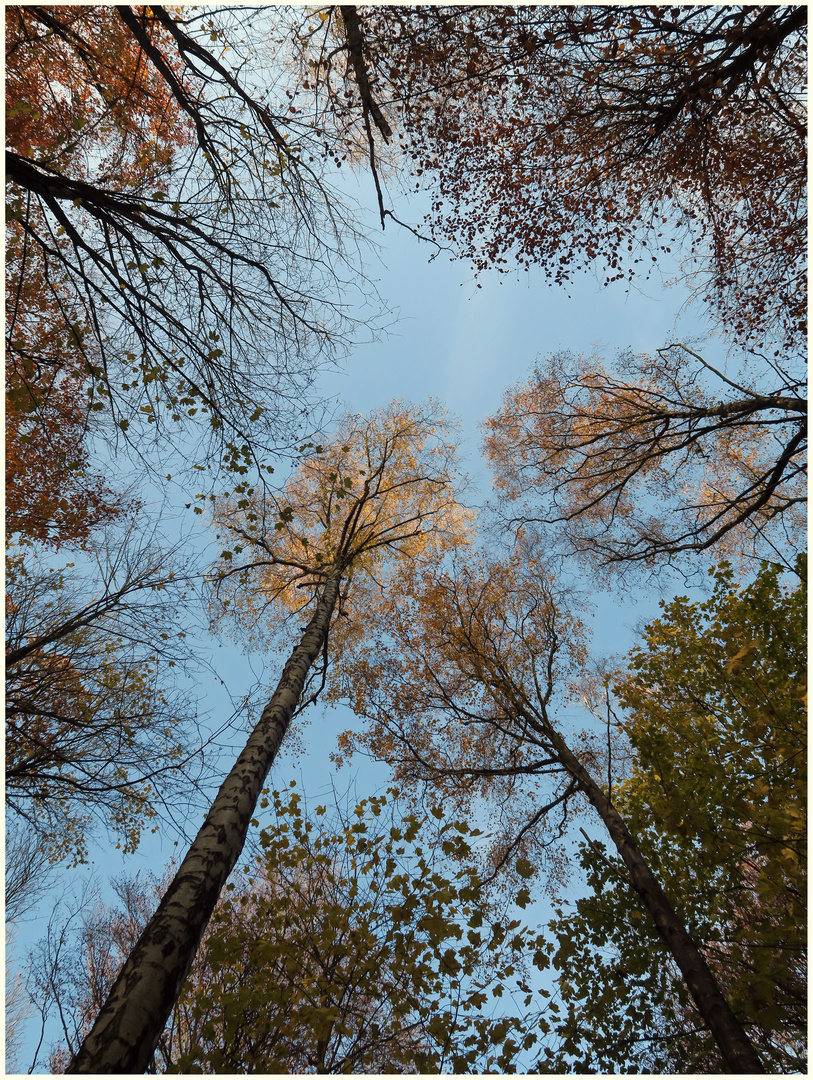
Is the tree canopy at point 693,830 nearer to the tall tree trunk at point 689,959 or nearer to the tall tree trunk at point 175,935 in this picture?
the tall tree trunk at point 689,959

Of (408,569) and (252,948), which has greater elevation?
(408,569)

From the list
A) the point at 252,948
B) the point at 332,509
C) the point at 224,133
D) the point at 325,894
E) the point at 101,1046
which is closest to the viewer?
the point at 101,1046

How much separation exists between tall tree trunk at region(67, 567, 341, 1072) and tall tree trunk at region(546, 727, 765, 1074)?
4.28 m

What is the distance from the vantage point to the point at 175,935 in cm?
260

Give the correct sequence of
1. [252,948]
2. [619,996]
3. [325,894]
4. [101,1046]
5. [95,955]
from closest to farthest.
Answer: [101,1046], [252,948], [325,894], [619,996], [95,955]

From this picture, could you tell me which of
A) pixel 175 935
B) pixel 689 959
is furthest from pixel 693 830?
pixel 175 935

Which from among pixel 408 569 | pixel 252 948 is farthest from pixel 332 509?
pixel 252 948

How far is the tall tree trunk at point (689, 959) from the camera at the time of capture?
396cm

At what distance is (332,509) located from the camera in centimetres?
1018

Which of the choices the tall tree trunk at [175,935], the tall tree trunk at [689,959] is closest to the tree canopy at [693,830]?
the tall tree trunk at [689,959]

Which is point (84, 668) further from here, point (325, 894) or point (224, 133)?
point (224, 133)

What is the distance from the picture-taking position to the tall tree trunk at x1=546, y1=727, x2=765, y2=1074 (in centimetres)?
396

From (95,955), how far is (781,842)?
11.5 meters

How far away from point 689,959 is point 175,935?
4788 mm
